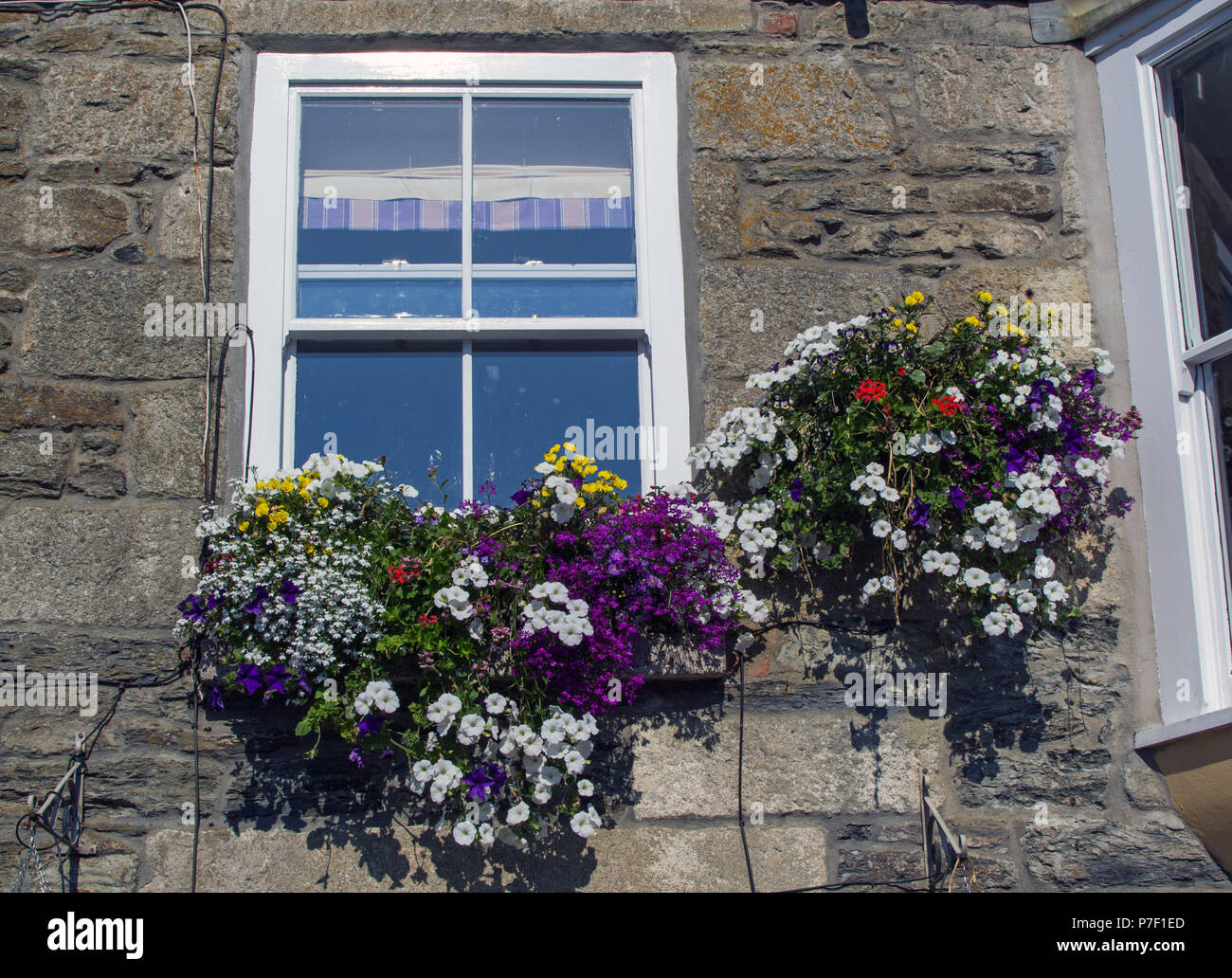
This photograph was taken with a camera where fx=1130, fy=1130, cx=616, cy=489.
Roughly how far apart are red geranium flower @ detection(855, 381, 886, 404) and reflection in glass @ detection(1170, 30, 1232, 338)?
1.01m

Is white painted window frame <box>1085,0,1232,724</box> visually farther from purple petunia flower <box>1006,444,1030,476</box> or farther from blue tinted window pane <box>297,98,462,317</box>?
blue tinted window pane <box>297,98,462,317</box>

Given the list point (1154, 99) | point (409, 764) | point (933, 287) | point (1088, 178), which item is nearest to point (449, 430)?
point (409, 764)

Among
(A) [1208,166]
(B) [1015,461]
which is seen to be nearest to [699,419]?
(B) [1015,461]

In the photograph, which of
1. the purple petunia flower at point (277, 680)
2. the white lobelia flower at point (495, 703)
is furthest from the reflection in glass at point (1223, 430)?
the purple petunia flower at point (277, 680)

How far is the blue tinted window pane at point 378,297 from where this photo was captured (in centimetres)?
341

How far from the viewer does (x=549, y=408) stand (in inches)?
132

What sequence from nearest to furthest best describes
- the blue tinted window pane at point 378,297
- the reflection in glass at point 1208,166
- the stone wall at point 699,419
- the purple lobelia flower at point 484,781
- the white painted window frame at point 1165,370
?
the purple lobelia flower at point 484,781
the stone wall at point 699,419
the white painted window frame at point 1165,370
the reflection in glass at point 1208,166
the blue tinted window pane at point 378,297

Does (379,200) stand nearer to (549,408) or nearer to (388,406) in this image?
(388,406)

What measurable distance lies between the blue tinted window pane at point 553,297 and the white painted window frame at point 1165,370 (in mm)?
1506

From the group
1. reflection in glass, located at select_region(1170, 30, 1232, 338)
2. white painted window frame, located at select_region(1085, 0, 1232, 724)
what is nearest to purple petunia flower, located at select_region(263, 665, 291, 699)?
white painted window frame, located at select_region(1085, 0, 1232, 724)

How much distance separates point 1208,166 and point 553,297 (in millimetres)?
1951

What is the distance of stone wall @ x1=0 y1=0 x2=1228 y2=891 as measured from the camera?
296 cm

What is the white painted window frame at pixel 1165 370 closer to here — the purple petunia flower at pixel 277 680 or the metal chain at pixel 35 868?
the purple petunia flower at pixel 277 680
